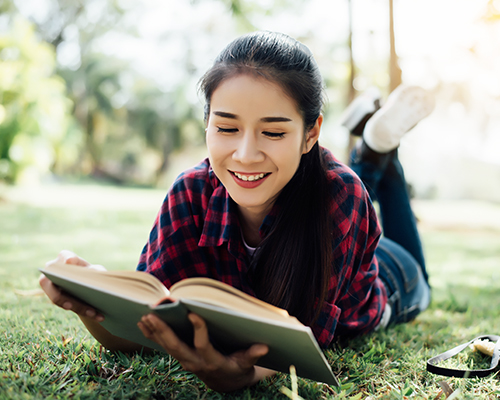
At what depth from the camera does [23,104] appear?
26.1ft

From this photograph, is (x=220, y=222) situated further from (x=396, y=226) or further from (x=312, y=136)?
(x=396, y=226)

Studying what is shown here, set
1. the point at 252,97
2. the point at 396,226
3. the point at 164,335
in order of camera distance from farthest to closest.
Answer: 1. the point at 396,226
2. the point at 252,97
3. the point at 164,335

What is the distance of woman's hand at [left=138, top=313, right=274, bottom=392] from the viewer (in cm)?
94

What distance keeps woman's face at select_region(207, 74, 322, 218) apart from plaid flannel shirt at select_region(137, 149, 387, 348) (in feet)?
0.59

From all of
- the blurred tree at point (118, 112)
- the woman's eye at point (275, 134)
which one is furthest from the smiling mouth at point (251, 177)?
the blurred tree at point (118, 112)

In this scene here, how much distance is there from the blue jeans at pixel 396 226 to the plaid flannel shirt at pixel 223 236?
0.69m

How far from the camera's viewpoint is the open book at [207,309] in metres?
0.86

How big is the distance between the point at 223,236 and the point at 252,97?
0.51 metres

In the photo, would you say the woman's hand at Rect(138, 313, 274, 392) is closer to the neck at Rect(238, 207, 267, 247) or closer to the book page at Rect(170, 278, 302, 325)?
the book page at Rect(170, 278, 302, 325)

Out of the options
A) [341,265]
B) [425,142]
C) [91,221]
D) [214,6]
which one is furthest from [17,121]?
[425,142]

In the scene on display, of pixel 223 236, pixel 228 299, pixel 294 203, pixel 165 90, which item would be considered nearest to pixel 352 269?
pixel 294 203

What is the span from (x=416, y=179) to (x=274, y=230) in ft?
37.7

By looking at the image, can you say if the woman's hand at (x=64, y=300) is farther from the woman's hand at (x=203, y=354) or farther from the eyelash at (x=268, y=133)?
the eyelash at (x=268, y=133)

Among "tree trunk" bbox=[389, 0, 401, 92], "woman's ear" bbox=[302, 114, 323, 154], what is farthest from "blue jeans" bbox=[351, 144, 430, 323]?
"tree trunk" bbox=[389, 0, 401, 92]
